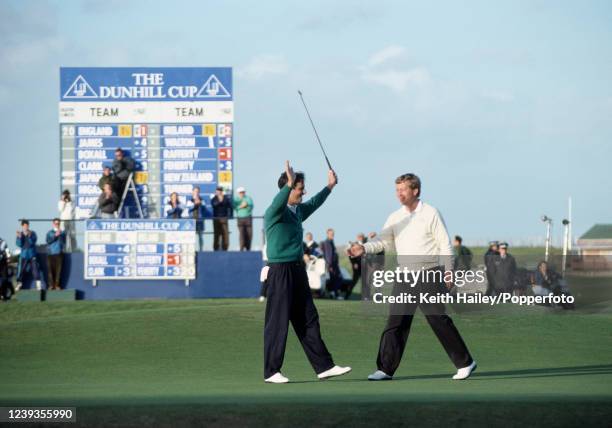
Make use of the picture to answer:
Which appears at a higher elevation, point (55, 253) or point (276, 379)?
point (55, 253)

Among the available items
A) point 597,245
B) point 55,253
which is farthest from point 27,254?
point 597,245

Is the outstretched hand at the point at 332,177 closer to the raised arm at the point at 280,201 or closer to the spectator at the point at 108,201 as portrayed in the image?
the raised arm at the point at 280,201

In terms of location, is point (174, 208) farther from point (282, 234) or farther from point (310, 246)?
point (282, 234)

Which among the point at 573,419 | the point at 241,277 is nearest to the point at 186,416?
the point at 573,419

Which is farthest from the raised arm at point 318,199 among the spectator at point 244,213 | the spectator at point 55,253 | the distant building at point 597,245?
the spectator at point 55,253

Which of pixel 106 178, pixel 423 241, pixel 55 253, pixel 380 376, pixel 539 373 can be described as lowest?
pixel 539 373

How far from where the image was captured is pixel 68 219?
32094 mm

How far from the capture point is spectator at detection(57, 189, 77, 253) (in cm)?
3219

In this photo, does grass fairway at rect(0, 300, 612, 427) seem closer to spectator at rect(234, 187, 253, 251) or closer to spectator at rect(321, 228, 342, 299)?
spectator at rect(234, 187, 253, 251)

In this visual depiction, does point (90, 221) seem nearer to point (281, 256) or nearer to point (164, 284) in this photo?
point (164, 284)

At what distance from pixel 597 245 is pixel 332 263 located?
77.9 ft

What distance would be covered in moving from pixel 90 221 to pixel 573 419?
24.4 meters

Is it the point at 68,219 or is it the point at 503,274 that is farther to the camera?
the point at 68,219

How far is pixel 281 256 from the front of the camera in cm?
1189
